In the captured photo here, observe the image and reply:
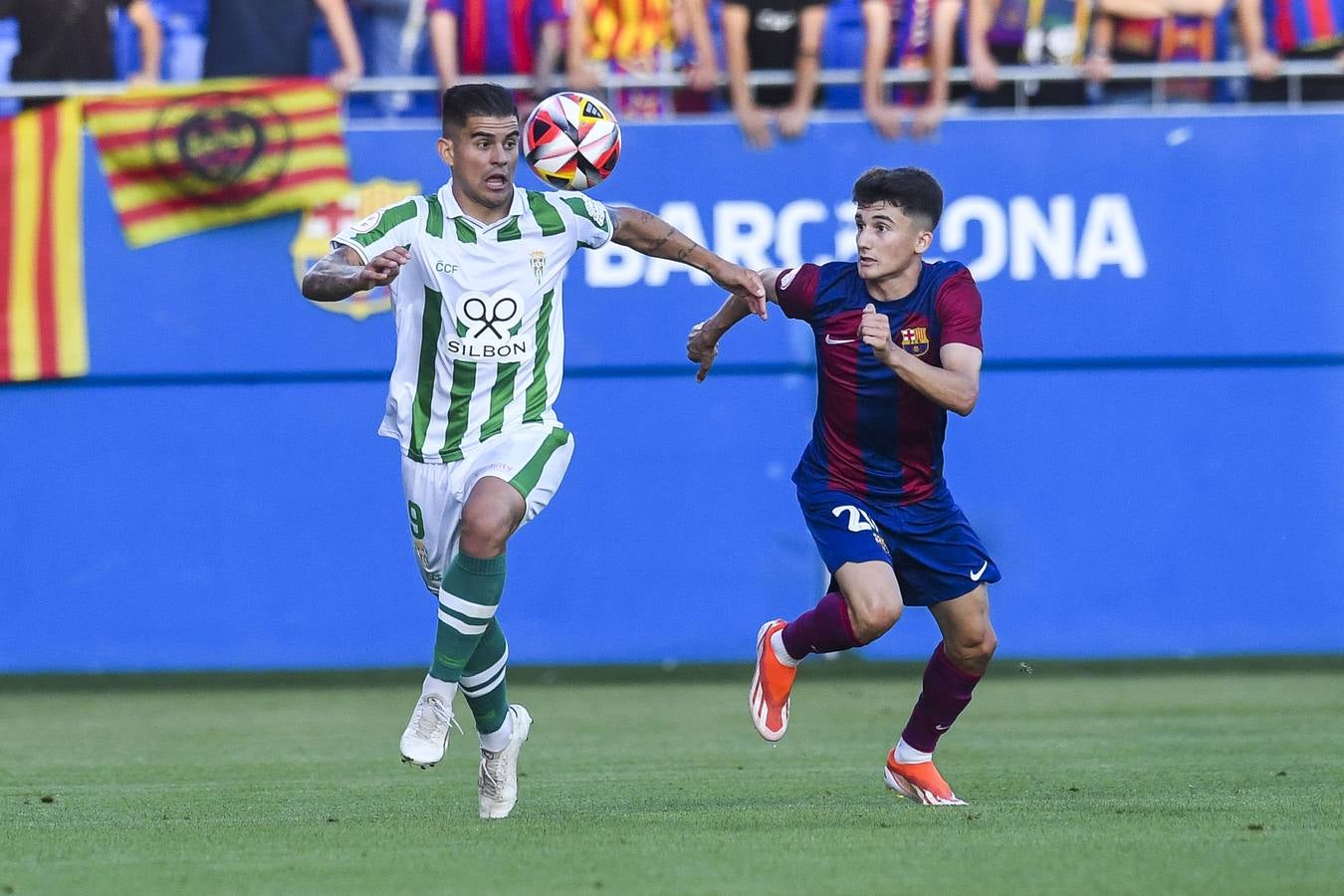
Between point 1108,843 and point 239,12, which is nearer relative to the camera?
point 1108,843

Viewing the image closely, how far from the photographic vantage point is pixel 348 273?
5.88 meters

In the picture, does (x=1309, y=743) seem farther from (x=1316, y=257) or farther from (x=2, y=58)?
(x=2, y=58)

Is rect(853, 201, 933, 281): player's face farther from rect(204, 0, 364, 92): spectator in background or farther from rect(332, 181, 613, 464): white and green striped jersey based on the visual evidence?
→ rect(204, 0, 364, 92): spectator in background

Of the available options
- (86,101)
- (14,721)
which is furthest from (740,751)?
(86,101)

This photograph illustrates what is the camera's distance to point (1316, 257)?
11.7 metres

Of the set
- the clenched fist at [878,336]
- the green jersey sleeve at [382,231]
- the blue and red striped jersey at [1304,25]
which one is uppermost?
the blue and red striped jersey at [1304,25]

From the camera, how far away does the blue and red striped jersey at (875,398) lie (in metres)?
6.63

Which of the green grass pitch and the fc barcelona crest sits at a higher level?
the fc barcelona crest

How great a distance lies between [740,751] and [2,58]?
7211 mm

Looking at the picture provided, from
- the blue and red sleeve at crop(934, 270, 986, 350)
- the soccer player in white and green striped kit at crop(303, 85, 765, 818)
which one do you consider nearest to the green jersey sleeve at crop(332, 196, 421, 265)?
the soccer player in white and green striped kit at crop(303, 85, 765, 818)

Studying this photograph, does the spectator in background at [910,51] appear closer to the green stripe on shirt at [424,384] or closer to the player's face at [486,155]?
the player's face at [486,155]

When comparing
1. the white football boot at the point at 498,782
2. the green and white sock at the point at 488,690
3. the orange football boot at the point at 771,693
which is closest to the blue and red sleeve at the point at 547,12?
the orange football boot at the point at 771,693

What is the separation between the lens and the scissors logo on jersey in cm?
639

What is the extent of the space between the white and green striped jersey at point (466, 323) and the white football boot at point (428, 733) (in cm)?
86
